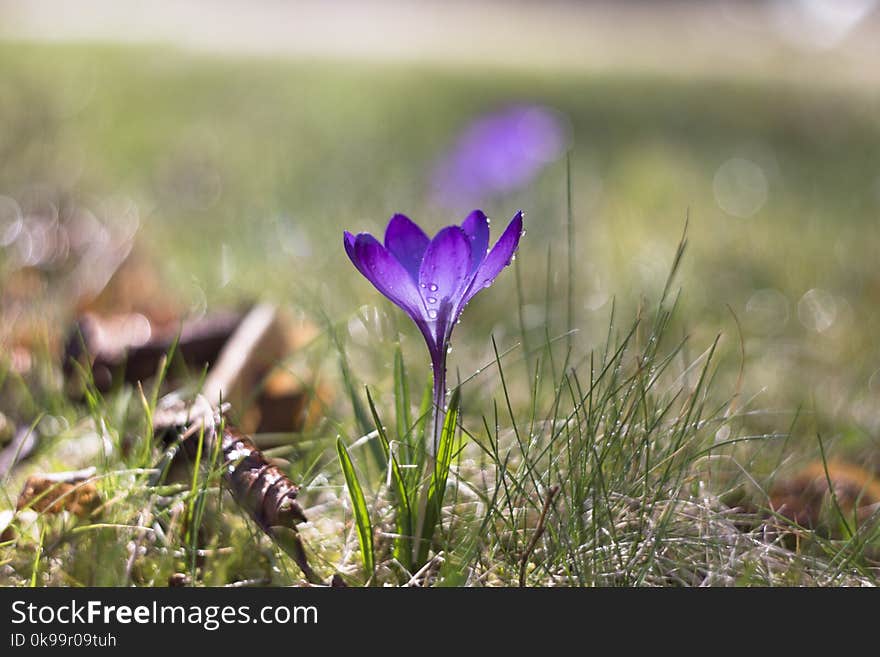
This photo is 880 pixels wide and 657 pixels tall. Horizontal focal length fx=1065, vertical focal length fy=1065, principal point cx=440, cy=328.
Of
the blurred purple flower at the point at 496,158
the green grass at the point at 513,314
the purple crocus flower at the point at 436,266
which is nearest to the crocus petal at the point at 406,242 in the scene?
the purple crocus flower at the point at 436,266

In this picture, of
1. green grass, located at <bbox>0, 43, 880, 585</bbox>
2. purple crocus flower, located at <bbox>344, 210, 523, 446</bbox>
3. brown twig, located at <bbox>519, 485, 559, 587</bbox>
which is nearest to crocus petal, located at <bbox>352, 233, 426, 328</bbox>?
purple crocus flower, located at <bbox>344, 210, 523, 446</bbox>

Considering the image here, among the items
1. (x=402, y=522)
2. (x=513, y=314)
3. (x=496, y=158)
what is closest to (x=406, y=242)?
(x=402, y=522)

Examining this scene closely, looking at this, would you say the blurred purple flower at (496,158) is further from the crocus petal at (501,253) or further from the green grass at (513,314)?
the crocus petal at (501,253)

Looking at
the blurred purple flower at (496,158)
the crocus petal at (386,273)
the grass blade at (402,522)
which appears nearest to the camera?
the crocus petal at (386,273)

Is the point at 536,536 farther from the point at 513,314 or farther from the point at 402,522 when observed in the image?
the point at 513,314

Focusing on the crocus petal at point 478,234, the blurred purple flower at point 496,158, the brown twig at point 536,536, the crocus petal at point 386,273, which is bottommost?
the brown twig at point 536,536

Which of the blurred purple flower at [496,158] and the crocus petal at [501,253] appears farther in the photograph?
the blurred purple flower at [496,158]

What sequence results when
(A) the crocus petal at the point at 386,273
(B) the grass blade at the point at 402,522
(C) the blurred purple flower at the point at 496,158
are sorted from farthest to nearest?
(C) the blurred purple flower at the point at 496,158 < (B) the grass blade at the point at 402,522 < (A) the crocus petal at the point at 386,273
